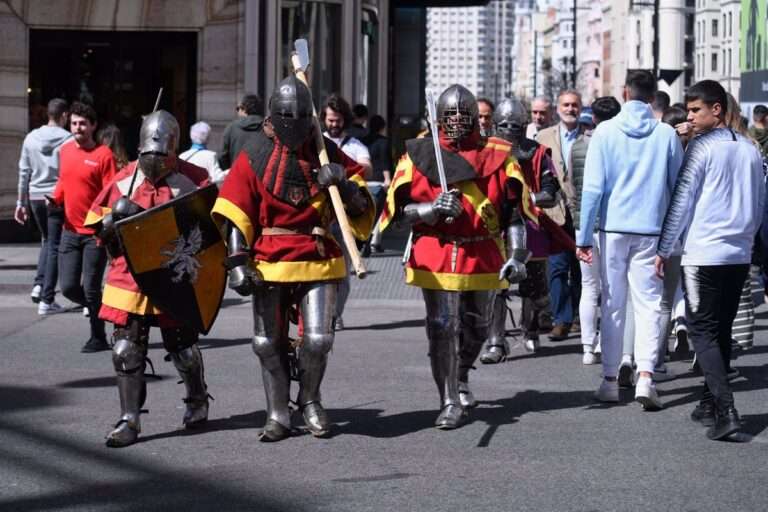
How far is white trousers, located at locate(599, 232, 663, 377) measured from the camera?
28.8ft

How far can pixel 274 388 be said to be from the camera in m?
7.70

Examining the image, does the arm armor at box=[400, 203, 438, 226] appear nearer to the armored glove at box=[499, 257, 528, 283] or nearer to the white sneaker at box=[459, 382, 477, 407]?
the armored glove at box=[499, 257, 528, 283]

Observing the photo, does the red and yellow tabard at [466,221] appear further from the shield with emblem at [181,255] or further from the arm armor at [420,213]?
the shield with emblem at [181,255]

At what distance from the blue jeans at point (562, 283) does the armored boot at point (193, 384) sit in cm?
428

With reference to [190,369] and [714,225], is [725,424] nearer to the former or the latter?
[714,225]

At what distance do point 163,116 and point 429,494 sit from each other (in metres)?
2.49

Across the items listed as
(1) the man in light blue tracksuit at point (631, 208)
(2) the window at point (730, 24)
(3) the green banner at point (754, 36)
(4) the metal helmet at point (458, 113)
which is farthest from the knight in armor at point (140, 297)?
(2) the window at point (730, 24)

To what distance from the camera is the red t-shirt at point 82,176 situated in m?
11.0

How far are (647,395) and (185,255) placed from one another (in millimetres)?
2595

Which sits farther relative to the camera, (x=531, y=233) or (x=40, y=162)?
(x=40, y=162)

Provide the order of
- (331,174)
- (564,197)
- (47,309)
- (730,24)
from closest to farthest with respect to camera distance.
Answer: (331,174) → (564,197) → (47,309) → (730,24)

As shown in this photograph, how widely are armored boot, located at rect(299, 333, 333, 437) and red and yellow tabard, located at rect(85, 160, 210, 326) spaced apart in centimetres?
70

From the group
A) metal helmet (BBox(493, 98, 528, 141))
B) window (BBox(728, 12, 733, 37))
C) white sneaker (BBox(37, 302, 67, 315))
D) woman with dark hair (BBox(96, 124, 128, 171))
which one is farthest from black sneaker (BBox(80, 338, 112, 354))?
window (BBox(728, 12, 733, 37))

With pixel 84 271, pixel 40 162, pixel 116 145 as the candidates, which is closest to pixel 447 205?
pixel 116 145
